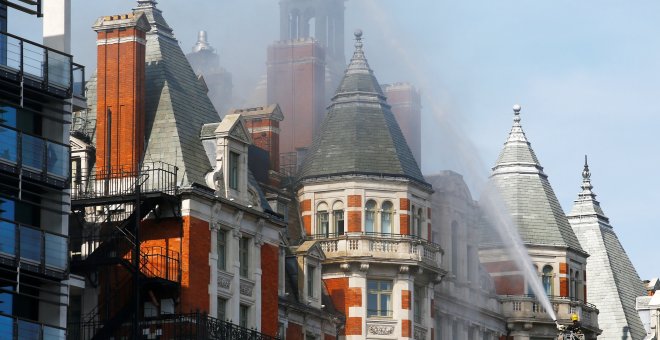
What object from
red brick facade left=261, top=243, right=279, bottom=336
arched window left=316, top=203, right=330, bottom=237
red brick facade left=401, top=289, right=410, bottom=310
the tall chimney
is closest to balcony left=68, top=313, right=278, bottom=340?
red brick facade left=261, top=243, right=279, bottom=336

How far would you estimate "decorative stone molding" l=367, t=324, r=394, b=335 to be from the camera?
97750mm

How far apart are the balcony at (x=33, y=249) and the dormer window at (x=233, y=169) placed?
1475 cm

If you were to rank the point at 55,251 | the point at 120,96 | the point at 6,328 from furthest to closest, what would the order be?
the point at 120,96
the point at 55,251
the point at 6,328

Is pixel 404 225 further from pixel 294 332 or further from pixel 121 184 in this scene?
pixel 121 184

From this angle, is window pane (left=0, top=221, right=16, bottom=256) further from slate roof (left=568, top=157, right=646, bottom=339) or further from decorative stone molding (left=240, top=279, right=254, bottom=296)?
slate roof (left=568, top=157, right=646, bottom=339)

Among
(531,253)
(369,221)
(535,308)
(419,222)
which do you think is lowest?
(535,308)

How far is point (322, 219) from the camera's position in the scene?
99625 mm

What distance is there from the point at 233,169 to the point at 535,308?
96.2 ft

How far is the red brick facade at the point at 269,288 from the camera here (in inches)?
3492

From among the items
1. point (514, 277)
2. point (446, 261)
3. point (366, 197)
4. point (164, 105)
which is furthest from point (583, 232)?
point (164, 105)

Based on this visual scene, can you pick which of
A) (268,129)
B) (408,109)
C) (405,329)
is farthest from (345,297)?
(408,109)

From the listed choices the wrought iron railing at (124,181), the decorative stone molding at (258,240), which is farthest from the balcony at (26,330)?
the decorative stone molding at (258,240)

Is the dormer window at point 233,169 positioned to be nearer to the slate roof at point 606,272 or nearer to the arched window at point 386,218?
the arched window at point 386,218

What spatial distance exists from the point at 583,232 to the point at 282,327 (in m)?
41.7
